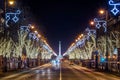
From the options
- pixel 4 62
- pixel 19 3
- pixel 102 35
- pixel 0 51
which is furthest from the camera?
pixel 19 3

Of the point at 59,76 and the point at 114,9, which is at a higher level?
the point at 114,9

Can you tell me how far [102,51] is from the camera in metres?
115

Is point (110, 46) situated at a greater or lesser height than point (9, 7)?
lesser

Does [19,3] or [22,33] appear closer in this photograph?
[22,33]

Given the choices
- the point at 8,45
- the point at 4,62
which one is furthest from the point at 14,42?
the point at 4,62

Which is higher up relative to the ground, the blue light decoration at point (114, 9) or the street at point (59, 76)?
the blue light decoration at point (114, 9)

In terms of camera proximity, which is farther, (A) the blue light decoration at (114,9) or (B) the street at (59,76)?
(A) the blue light decoration at (114,9)

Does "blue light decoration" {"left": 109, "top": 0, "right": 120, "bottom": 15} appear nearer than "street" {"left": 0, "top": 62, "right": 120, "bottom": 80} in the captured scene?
No

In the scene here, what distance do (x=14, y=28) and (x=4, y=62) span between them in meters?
55.7

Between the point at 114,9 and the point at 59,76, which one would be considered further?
the point at 59,76

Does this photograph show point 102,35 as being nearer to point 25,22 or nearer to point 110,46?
point 110,46

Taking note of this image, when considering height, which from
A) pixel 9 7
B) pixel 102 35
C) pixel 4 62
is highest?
pixel 9 7

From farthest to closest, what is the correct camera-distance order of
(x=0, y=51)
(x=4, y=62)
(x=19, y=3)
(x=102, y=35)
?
(x=19, y=3) → (x=102, y=35) → (x=0, y=51) → (x=4, y=62)

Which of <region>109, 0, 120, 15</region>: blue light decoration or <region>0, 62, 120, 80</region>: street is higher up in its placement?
<region>109, 0, 120, 15</region>: blue light decoration
